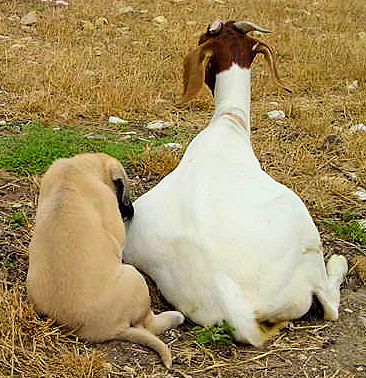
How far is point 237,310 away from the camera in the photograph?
3938 mm

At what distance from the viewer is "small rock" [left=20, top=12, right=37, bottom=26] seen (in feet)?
35.8

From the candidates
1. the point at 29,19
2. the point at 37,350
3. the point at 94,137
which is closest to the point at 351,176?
the point at 94,137

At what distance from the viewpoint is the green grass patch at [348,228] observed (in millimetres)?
5383

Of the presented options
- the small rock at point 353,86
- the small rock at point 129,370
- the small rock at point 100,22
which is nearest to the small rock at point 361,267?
the small rock at point 129,370

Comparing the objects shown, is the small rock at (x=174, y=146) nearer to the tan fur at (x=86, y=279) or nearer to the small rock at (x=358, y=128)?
the small rock at (x=358, y=128)

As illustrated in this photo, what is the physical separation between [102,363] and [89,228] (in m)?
0.61

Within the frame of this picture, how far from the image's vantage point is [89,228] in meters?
3.88

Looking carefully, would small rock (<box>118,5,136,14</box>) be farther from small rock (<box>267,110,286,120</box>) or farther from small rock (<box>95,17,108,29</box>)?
small rock (<box>267,110,286,120</box>)

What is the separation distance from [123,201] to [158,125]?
298 cm

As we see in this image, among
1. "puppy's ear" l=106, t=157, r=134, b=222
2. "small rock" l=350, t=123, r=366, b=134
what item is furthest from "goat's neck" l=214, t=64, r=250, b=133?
"small rock" l=350, t=123, r=366, b=134

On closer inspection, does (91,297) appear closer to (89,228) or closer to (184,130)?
(89,228)

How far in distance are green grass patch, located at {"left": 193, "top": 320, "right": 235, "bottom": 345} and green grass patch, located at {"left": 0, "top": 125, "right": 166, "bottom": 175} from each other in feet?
7.82

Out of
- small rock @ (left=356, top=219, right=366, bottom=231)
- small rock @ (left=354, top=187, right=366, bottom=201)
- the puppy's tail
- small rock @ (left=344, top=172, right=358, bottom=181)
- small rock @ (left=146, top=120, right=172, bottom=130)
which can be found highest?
the puppy's tail

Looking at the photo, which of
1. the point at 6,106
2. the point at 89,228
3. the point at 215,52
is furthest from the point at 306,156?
the point at 89,228
